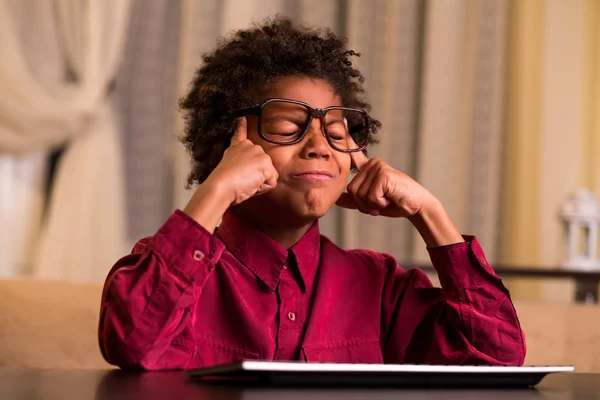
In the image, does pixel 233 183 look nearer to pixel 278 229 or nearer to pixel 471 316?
pixel 278 229

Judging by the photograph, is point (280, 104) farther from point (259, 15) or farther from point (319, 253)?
point (259, 15)

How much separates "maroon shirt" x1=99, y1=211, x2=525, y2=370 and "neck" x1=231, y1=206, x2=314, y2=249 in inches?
0.6

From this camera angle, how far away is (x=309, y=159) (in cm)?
116

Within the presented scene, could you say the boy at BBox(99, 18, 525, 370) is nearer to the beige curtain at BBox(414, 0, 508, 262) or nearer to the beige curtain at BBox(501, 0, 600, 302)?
the beige curtain at BBox(414, 0, 508, 262)

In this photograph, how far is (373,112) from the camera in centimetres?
311

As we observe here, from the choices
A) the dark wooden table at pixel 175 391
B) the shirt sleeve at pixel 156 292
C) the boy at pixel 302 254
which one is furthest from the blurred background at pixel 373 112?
the dark wooden table at pixel 175 391

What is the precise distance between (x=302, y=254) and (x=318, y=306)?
80 millimetres

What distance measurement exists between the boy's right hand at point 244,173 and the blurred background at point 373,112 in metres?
1.68

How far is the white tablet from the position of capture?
2.16 feet

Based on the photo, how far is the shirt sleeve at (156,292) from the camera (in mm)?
977

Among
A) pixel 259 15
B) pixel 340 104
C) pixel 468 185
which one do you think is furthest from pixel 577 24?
pixel 340 104

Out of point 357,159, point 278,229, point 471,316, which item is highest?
point 357,159

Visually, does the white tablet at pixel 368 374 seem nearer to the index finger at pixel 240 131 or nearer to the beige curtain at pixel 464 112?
the index finger at pixel 240 131

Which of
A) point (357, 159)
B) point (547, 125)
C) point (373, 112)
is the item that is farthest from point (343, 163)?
point (547, 125)
